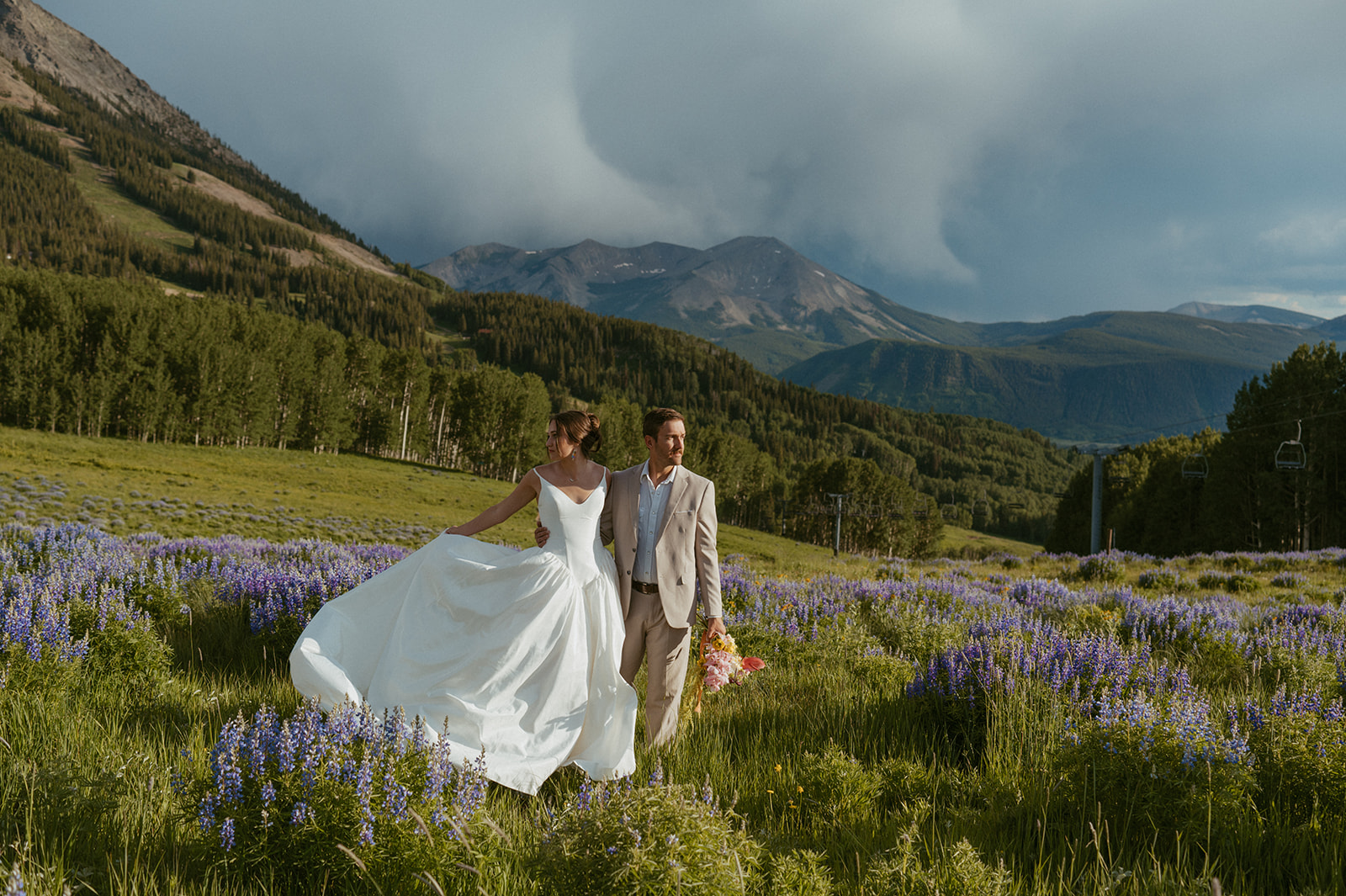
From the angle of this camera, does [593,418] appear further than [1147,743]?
→ Yes

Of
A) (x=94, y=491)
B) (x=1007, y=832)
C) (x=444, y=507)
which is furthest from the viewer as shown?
(x=444, y=507)

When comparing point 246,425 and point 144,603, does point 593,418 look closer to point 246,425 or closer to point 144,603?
point 144,603

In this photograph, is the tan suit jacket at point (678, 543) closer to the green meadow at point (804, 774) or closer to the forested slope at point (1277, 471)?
the green meadow at point (804, 774)

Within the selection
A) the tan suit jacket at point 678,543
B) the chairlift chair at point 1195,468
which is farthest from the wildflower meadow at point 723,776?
the chairlift chair at point 1195,468

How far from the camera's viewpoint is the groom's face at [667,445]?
5227 mm

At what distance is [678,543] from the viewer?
514 cm

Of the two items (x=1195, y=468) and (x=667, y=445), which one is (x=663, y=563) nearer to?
(x=667, y=445)

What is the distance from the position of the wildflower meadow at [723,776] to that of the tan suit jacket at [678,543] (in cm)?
80

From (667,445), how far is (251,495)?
43.3m

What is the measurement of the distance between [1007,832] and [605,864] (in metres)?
2.36

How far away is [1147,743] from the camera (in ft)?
11.5

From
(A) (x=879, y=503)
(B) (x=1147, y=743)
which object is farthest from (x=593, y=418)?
(A) (x=879, y=503)

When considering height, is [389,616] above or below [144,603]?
above

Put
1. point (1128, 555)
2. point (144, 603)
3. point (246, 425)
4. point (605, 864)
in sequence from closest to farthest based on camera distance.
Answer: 1. point (605, 864)
2. point (144, 603)
3. point (1128, 555)
4. point (246, 425)
